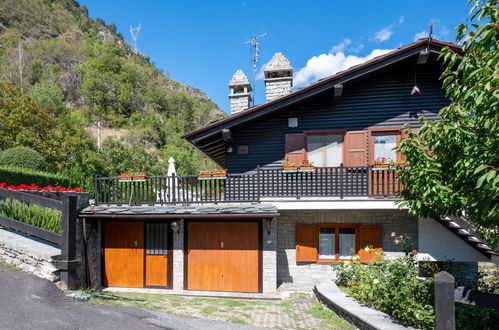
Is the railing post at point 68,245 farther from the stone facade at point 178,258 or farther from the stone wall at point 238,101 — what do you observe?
the stone wall at point 238,101

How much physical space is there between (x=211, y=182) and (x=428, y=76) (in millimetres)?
8205

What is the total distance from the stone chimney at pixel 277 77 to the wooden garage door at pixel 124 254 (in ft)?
25.7

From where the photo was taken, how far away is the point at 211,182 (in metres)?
10.6

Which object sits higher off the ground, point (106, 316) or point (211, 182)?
point (211, 182)

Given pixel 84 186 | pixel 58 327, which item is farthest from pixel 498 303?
pixel 84 186

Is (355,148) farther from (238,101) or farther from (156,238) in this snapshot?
(156,238)

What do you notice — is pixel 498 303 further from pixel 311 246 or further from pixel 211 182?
pixel 211 182

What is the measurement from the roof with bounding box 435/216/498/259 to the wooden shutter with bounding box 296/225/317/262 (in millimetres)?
3638

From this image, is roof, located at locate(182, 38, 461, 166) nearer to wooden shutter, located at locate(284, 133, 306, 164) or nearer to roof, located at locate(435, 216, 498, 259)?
wooden shutter, located at locate(284, 133, 306, 164)

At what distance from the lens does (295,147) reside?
36.6 ft

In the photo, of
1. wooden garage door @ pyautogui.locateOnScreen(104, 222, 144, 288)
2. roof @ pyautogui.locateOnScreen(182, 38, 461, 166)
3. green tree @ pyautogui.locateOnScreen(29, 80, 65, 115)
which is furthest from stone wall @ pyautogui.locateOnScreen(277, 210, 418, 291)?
green tree @ pyautogui.locateOnScreen(29, 80, 65, 115)

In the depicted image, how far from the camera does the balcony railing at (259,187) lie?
31.8 ft

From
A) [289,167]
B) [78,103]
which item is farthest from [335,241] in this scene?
[78,103]

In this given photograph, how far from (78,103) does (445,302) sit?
50948 mm
